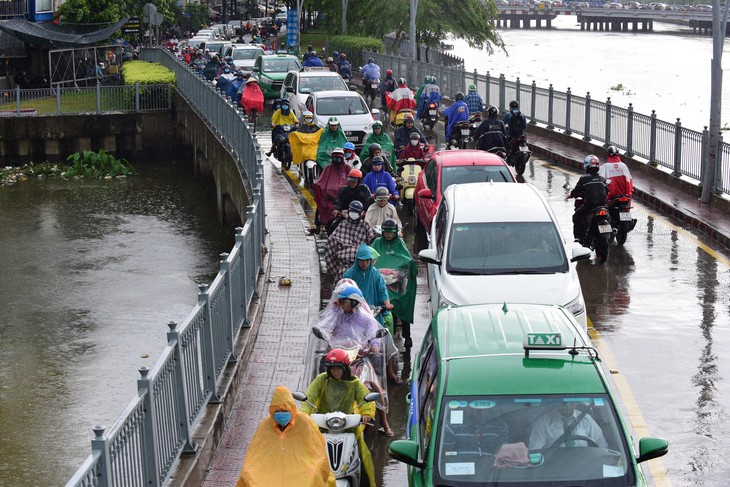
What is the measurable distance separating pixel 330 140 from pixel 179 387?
1284 centimetres

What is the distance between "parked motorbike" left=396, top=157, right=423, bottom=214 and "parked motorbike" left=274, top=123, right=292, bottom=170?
5.81m

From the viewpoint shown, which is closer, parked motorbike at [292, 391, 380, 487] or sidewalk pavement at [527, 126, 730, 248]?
parked motorbike at [292, 391, 380, 487]

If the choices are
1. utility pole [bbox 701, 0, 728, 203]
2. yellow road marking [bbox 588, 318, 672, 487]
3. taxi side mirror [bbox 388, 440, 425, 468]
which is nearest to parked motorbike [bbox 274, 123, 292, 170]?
utility pole [bbox 701, 0, 728, 203]

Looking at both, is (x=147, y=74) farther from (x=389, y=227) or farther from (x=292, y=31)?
(x=389, y=227)

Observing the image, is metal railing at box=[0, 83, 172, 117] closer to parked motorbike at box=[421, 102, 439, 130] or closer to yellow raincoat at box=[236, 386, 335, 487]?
parked motorbike at box=[421, 102, 439, 130]

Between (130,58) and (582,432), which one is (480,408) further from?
(130,58)

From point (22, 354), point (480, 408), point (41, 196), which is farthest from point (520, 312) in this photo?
point (41, 196)

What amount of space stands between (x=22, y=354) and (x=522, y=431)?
1544 cm

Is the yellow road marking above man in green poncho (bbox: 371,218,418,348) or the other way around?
the other way around

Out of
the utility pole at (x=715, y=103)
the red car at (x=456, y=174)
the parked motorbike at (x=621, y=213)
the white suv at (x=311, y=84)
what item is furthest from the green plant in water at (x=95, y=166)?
the parked motorbike at (x=621, y=213)

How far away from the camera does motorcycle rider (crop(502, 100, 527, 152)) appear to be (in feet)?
83.7

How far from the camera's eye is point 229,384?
11.9 meters

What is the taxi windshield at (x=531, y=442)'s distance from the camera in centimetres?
779

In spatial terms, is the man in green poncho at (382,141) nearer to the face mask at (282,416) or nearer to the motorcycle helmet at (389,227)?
the motorcycle helmet at (389,227)
